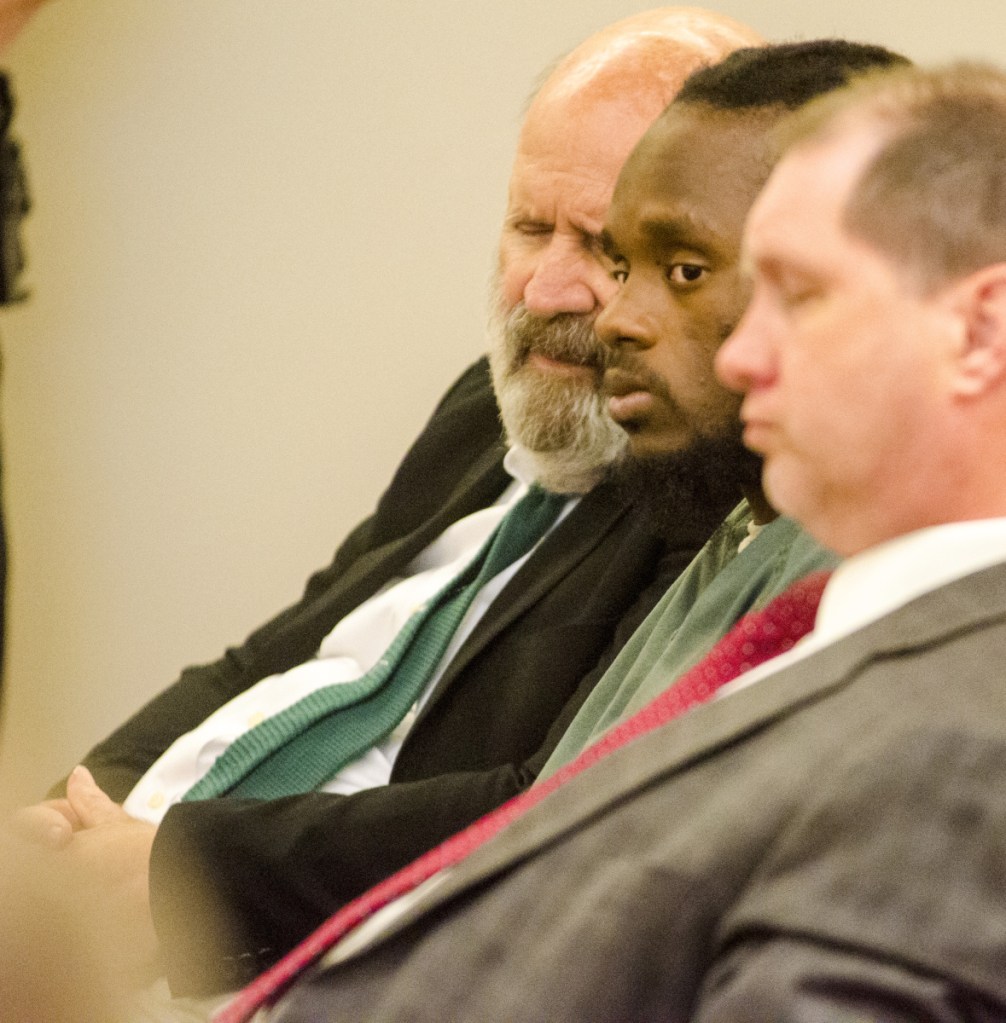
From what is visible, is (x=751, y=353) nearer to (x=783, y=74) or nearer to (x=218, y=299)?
(x=783, y=74)

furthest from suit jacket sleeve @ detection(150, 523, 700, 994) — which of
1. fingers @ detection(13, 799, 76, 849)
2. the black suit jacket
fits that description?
fingers @ detection(13, 799, 76, 849)

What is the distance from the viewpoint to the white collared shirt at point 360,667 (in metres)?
1.38

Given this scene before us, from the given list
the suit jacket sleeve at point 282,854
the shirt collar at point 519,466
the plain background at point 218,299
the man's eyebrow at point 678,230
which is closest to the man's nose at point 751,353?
the man's eyebrow at point 678,230

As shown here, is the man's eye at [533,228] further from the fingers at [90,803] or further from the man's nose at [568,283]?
the fingers at [90,803]

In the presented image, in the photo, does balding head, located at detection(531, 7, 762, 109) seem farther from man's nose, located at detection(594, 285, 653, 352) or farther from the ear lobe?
the ear lobe

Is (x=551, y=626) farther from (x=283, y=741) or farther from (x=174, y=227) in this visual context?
(x=174, y=227)

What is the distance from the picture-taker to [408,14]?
1917 millimetres

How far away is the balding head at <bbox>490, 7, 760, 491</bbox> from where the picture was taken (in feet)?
4.50

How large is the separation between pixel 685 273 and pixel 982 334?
36cm

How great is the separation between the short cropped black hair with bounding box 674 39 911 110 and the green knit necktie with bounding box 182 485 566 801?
553 mm

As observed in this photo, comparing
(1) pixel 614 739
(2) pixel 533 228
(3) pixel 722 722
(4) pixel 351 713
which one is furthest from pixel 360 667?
(3) pixel 722 722

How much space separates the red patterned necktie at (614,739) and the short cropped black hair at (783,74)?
0.34 meters

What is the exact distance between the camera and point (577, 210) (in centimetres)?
141

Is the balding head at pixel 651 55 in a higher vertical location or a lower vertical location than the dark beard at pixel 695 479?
higher
